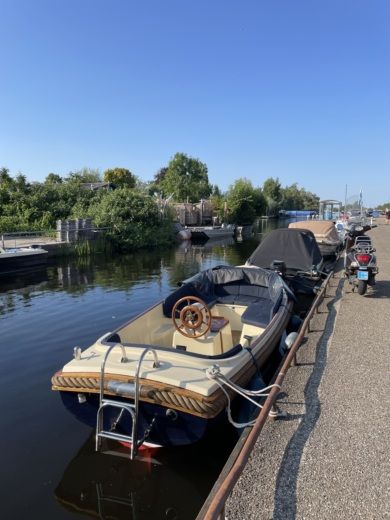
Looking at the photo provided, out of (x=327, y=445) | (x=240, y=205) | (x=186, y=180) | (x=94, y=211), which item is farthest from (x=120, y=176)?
(x=327, y=445)

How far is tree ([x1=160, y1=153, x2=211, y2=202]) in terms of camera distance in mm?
72250

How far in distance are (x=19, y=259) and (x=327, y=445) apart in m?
17.1

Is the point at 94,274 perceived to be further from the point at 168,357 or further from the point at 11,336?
the point at 168,357

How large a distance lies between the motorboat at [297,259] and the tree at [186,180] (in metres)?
59.5

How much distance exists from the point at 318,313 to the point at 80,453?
217 inches

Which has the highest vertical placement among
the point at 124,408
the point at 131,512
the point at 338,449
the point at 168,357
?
the point at 168,357

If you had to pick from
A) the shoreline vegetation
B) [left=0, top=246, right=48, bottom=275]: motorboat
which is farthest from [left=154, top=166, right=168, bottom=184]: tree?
[left=0, top=246, right=48, bottom=275]: motorboat

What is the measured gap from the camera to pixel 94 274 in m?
17.9

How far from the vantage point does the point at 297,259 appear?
11.6 meters

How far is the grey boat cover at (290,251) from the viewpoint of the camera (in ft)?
37.7

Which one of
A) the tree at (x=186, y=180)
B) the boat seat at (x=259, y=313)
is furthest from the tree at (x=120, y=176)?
the boat seat at (x=259, y=313)

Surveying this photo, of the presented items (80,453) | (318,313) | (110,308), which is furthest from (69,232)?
(80,453)

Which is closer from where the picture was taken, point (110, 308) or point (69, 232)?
point (110, 308)

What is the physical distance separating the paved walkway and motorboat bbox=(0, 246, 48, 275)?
15068 mm
